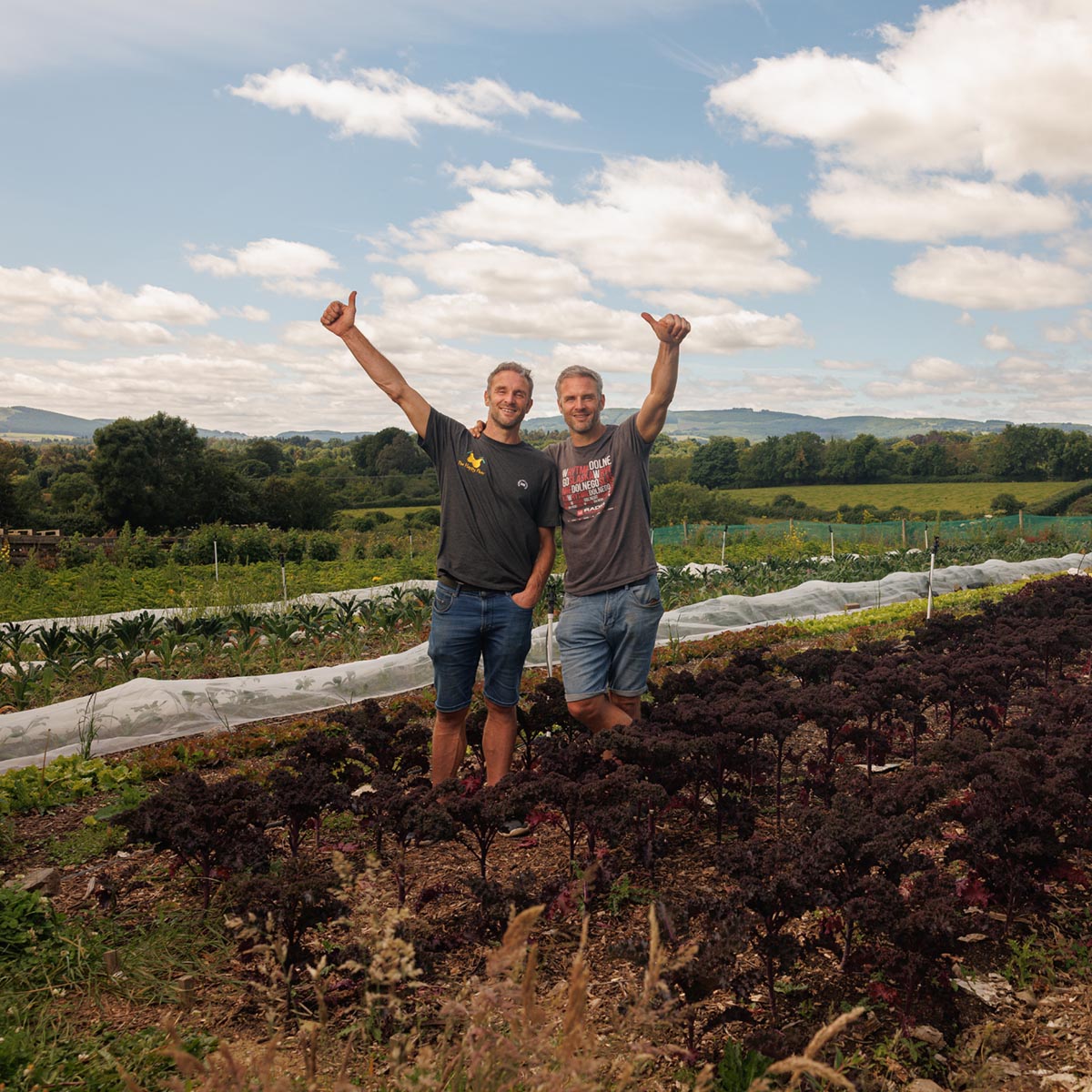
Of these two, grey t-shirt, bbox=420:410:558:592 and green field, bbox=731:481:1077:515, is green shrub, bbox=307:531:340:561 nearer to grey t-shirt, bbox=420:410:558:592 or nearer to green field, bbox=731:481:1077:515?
grey t-shirt, bbox=420:410:558:592

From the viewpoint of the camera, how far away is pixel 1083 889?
3.70 meters

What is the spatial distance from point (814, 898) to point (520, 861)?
1.62 m

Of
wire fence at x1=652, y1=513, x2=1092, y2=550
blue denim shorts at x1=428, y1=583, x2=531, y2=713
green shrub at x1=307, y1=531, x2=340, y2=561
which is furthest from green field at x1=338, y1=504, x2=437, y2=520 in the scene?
blue denim shorts at x1=428, y1=583, x2=531, y2=713

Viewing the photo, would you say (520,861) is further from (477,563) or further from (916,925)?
(916,925)

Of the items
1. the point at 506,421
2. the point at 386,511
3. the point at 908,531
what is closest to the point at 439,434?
the point at 506,421

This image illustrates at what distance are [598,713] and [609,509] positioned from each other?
3.28 ft

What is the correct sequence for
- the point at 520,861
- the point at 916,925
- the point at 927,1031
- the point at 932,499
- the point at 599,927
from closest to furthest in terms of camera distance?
the point at 916,925 < the point at 927,1031 < the point at 599,927 < the point at 520,861 < the point at 932,499

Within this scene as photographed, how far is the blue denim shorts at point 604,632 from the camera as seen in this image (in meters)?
4.20

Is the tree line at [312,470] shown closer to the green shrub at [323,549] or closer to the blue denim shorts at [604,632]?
the green shrub at [323,549]

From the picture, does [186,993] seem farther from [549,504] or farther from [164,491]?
[164,491]

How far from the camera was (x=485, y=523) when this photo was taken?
4.06 m

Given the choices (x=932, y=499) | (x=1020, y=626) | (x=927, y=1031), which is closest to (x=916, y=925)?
(x=927, y=1031)

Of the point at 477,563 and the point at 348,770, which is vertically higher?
the point at 477,563

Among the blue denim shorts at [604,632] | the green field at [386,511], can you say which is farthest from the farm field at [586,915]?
the green field at [386,511]
